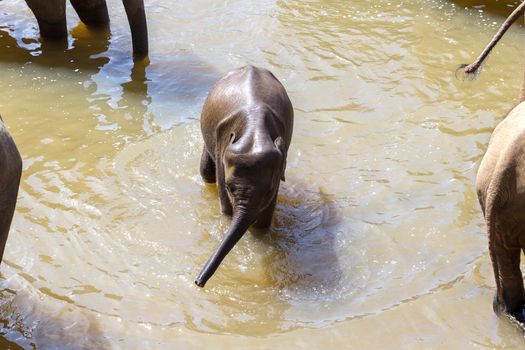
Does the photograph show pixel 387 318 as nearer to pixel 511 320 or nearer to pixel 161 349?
pixel 511 320

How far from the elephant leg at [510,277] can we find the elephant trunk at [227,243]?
1.39 m

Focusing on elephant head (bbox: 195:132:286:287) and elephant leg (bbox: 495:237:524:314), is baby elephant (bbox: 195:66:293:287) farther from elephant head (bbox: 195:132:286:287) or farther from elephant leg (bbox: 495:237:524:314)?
elephant leg (bbox: 495:237:524:314)

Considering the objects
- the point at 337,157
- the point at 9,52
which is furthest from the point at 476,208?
the point at 9,52

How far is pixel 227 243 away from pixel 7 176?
1277 millimetres


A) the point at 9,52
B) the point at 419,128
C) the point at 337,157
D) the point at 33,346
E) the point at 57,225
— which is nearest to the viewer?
the point at 33,346

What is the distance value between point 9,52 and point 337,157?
3.85 m

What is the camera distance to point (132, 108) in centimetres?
746

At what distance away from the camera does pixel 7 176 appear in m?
4.01

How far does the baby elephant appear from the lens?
4.77 m

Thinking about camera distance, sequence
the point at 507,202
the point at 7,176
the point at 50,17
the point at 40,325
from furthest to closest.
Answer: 1. the point at 50,17
2. the point at 40,325
3. the point at 507,202
4. the point at 7,176

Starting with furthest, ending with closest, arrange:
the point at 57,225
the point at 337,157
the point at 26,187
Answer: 1. the point at 337,157
2. the point at 26,187
3. the point at 57,225

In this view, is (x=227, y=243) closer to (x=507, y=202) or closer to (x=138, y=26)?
(x=507, y=202)

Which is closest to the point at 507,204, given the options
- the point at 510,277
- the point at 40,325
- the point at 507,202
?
the point at 507,202

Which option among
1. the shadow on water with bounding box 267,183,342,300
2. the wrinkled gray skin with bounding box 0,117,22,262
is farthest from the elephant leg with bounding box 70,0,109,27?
the wrinkled gray skin with bounding box 0,117,22,262
